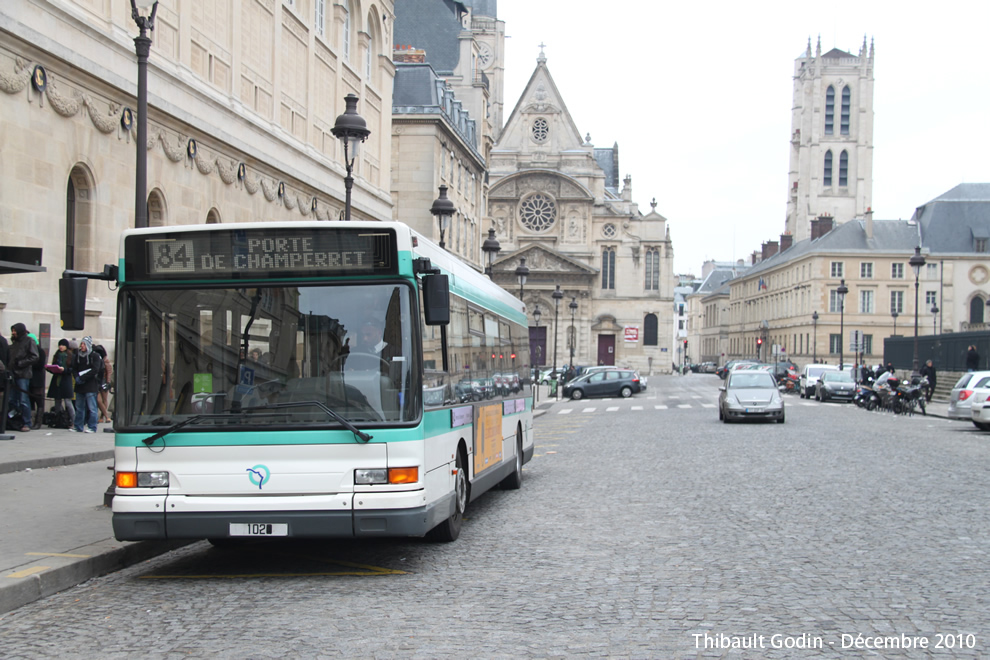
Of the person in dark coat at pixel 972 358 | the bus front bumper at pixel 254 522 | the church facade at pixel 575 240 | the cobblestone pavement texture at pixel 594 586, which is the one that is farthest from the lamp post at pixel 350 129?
the church facade at pixel 575 240

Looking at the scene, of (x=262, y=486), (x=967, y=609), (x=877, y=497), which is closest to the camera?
(x=967, y=609)

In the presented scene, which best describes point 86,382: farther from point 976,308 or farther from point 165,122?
point 976,308

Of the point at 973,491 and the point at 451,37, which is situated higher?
the point at 451,37

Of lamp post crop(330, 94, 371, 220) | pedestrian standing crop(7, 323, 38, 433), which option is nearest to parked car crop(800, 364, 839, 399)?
lamp post crop(330, 94, 371, 220)

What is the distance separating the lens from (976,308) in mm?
86375

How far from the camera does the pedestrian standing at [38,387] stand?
15.5m

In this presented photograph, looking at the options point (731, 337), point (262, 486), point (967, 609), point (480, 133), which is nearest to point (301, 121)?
point (262, 486)

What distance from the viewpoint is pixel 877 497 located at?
38.6 ft

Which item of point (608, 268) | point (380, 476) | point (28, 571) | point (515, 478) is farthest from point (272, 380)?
point (608, 268)

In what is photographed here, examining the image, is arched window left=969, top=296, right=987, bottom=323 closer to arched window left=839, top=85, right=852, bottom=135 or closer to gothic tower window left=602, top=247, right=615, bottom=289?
gothic tower window left=602, top=247, right=615, bottom=289

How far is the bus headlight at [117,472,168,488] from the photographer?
23.9ft

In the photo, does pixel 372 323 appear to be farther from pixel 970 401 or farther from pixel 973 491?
pixel 970 401

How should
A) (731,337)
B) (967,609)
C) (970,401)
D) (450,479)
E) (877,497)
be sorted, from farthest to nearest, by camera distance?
(731,337) → (970,401) → (877,497) → (450,479) → (967,609)

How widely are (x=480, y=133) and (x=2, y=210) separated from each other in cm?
4422
